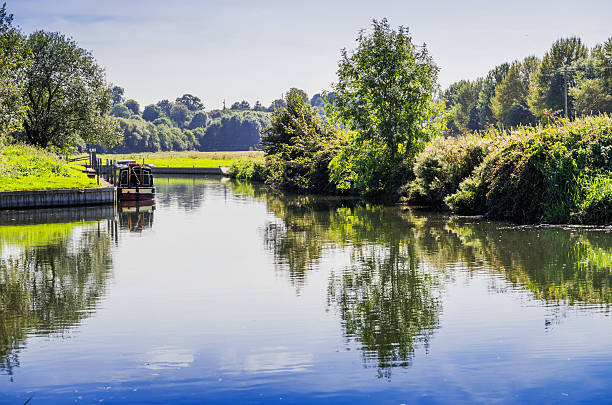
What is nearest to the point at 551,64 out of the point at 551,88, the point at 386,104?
the point at 551,88

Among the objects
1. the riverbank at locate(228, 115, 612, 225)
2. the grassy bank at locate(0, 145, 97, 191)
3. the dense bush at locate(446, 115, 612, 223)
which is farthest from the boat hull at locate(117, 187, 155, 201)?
the dense bush at locate(446, 115, 612, 223)

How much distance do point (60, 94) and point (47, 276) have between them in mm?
41616

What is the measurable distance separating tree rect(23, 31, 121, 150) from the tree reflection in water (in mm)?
32345

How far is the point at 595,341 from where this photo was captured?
775 cm

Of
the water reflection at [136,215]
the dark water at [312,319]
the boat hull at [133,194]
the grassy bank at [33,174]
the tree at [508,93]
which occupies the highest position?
the tree at [508,93]

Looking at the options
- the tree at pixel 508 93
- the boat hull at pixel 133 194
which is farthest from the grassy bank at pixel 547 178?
the tree at pixel 508 93

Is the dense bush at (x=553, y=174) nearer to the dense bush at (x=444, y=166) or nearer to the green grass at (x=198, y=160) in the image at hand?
the dense bush at (x=444, y=166)

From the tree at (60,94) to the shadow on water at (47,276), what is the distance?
96.3 feet

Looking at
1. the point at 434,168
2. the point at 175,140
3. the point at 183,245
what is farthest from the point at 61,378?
the point at 175,140

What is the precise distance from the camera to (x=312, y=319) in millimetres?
9266

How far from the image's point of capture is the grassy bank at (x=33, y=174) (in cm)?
2903

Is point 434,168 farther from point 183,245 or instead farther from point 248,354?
point 248,354

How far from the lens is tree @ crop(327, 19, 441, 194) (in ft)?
102

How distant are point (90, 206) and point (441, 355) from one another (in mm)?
25674
